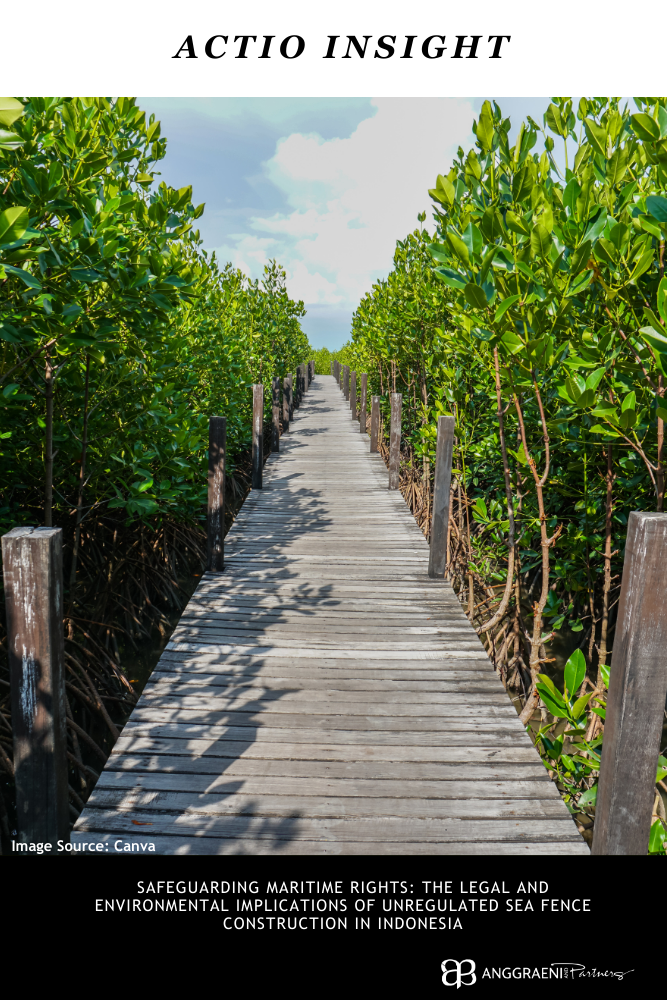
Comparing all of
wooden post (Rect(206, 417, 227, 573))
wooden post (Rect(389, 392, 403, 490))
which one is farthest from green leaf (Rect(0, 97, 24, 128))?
wooden post (Rect(389, 392, 403, 490))

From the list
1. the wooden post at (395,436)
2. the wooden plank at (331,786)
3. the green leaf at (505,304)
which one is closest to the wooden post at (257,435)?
the wooden post at (395,436)

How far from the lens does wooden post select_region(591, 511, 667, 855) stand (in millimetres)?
1632

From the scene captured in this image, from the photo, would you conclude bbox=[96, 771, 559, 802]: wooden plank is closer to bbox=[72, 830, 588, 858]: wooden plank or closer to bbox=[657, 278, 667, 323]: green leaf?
bbox=[72, 830, 588, 858]: wooden plank

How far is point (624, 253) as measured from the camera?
2.51 m

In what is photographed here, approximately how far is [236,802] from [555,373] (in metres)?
2.73

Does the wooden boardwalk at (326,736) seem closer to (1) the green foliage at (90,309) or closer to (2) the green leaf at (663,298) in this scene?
(1) the green foliage at (90,309)

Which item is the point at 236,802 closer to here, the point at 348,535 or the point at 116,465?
the point at 116,465

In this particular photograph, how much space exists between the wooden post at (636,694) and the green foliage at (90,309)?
2089 mm

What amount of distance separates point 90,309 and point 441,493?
2.70 m

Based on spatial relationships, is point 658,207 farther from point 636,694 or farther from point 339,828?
point 339,828

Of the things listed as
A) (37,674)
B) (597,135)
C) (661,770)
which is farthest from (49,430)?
(661,770)
